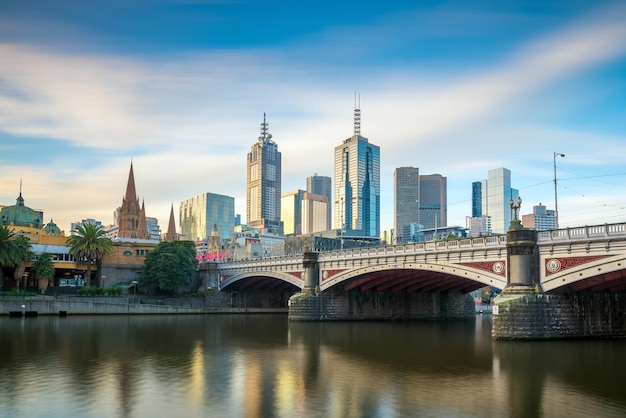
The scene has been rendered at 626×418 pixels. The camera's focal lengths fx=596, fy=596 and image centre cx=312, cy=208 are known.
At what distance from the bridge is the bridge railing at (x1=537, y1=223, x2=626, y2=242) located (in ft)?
0.26

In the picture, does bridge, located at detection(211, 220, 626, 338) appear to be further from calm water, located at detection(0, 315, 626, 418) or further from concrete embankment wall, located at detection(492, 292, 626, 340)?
calm water, located at detection(0, 315, 626, 418)

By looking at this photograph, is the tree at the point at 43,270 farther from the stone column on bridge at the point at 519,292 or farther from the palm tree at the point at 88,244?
the stone column on bridge at the point at 519,292

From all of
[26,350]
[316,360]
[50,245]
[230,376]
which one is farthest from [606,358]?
[50,245]

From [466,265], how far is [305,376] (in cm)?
2936

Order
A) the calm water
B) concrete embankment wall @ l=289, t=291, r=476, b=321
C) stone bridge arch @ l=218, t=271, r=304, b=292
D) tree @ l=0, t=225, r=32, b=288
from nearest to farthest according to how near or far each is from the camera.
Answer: the calm water
concrete embankment wall @ l=289, t=291, r=476, b=321
tree @ l=0, t=225, r=32, b=288
stone bridge arch @ l=218, t=271, r=304, b=292

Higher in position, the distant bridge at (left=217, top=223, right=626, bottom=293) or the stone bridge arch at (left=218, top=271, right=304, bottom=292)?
the distant bridge at (left=217, top=223, right=626, bottom=293)

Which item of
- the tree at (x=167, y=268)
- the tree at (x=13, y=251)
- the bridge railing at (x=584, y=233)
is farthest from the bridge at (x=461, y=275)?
the tree at (x=13, y=251)

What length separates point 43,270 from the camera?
10494cm

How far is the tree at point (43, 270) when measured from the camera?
104812 millimetres

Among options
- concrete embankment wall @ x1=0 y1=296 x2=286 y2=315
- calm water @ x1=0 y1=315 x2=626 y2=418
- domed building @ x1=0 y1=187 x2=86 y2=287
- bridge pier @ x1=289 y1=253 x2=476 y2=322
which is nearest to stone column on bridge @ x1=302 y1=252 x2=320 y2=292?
bridge pier @ x1=289 y1=253 x2=476 y2=322

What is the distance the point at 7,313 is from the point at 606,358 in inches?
3161

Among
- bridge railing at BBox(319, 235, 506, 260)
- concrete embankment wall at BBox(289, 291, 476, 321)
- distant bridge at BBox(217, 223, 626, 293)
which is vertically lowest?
concrete embankment wall at BBox(289, 291, 476, 321)

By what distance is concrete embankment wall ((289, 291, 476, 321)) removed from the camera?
85.4 meters

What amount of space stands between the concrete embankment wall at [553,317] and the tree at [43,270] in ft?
270
